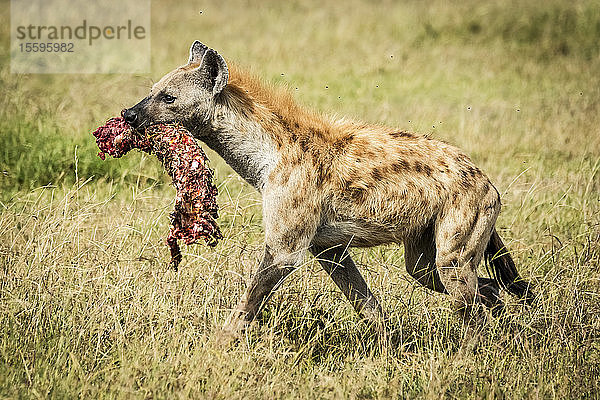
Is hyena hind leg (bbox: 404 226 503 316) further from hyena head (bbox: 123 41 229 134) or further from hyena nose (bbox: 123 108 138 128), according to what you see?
hyena nose (bbox: 123 108 138 128)

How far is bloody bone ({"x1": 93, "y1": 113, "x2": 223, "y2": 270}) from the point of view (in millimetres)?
4605

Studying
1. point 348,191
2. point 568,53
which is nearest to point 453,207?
point 348,191

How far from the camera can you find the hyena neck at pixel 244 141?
4.79m

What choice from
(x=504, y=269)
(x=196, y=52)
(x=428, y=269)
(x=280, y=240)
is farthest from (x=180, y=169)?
(x=504, y=269)

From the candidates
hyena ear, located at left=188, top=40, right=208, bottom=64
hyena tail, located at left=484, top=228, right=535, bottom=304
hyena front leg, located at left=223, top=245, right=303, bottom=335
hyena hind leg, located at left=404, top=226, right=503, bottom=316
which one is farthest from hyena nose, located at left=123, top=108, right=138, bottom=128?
hyena tail, located at left=484, top=228, right=535, bottom=304

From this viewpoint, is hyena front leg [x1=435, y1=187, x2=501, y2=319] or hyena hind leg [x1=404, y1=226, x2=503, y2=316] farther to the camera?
hyena hind leg [x1=404, y1=226, x2=503, y2=316]

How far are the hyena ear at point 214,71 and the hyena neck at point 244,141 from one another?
117mm

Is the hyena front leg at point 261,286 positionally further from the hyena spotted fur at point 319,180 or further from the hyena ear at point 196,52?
the hyena ear at point 196,52

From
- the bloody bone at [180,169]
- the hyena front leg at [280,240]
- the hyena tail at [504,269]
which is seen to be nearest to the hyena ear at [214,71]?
the bloody bone at [180,169]

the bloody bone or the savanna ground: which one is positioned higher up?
the bloody bone

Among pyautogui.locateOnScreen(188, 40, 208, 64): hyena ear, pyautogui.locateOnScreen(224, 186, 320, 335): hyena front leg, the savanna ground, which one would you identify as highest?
pyautogui.locateOnScreen(188, 40, 208, 64): hyena ear

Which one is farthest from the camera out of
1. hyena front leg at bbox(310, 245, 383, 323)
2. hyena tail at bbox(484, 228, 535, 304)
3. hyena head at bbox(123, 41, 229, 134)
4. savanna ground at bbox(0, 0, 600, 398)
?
hyena tail at bbox(484, 228, 535, 304)

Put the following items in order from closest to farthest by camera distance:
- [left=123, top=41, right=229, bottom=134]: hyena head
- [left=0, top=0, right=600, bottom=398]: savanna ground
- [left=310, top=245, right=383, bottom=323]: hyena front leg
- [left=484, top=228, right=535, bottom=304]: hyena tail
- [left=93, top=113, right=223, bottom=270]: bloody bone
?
[left=0, top=0, right=600, bottom=398]: savanna ground < [left=93, top=113, right=223, bottom=270]: bloody bone < [left=123, top=41, right=229, bottom=134]: hyena head < [left=310, top=245, right=383, bottom=323]: hyena front leg < [left=484, top=228, right=535, bottom=304]: hyena tail

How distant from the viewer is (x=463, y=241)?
4.77 metres
